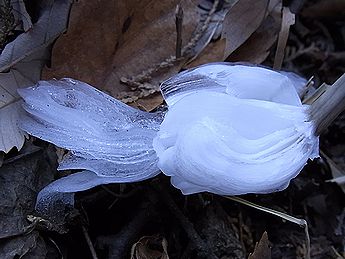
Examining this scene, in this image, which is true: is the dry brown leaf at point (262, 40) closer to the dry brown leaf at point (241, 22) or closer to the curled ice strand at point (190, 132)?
the dry brown leaf at point (241, 22)

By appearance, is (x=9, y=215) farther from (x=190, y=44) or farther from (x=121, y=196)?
(x=190, y=44)

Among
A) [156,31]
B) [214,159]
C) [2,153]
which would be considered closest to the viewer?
[214,159]

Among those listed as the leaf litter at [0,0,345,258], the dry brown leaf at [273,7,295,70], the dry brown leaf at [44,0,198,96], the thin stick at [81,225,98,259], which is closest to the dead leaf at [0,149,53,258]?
the leaf litter at [0,0,345,258]

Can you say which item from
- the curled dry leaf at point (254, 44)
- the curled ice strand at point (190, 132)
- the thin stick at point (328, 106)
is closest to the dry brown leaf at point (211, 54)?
the curled dry leaf at point (254, 44)

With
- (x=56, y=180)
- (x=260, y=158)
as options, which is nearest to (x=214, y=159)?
(x=260, y=158)

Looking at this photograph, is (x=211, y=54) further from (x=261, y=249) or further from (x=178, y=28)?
(x=261, y=249)
